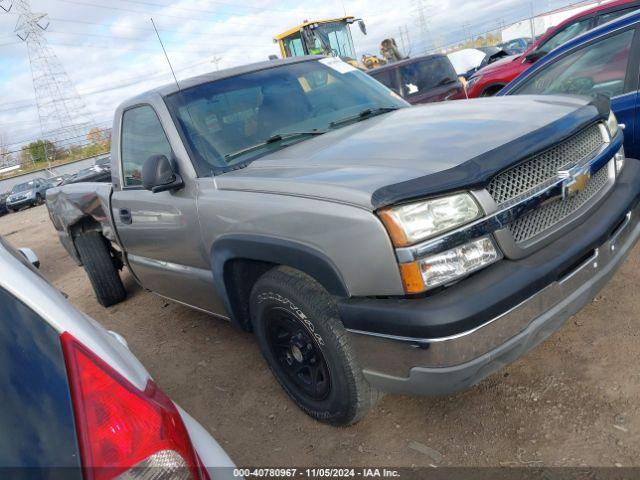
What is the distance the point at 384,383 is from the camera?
2.15m

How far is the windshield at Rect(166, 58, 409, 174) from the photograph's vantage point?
9.98ft

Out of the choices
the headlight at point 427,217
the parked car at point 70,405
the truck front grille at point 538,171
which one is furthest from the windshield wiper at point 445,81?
the parked car at point 70,405

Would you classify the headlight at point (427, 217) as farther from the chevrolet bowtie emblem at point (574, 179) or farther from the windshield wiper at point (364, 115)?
the windshield wiper at point (364, 115)

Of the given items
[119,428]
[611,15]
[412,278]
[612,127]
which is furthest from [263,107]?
[611,15]

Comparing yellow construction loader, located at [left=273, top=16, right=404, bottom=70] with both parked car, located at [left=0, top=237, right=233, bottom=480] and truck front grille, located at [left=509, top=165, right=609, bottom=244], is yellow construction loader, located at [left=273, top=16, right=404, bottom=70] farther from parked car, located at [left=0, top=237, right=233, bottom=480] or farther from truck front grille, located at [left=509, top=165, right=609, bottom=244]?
parked car, located at [left=0, top=237, right=233, bottom=480]

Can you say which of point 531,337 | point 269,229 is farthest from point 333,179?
point 531,337

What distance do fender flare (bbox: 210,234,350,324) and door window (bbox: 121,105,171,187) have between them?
32.6 inches

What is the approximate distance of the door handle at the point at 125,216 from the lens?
3.73 metres

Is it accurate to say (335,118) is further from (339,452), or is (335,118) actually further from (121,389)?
(121,389)

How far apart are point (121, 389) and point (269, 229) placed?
1.24 m

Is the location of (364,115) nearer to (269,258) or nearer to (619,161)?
(269,258)

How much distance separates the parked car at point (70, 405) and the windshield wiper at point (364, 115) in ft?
7.28

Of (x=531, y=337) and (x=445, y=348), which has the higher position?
(x=445, y=348)

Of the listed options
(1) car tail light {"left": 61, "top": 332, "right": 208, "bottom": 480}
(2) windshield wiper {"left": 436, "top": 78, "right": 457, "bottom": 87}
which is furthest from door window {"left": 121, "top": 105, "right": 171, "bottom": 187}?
(2) windshield wiper {"left": 436, "top": 78, "right": 457, "bottom": 87}
